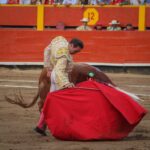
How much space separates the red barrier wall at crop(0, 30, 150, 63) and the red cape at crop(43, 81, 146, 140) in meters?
8.84

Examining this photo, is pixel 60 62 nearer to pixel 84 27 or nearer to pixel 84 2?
pixel 84 27

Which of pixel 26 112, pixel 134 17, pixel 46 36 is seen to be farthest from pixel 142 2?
pixel 26 112

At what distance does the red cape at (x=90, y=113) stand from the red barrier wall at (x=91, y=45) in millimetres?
8842

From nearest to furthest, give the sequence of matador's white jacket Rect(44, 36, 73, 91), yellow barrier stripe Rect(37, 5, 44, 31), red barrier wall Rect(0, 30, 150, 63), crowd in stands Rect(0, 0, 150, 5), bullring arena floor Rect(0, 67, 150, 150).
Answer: bullring arena floor Rect(0, 67, 150, 150)
matador's white jacket Rect(44, 36, 73, 91)
red barrier wall Rect(0, 30, 150, 63)
crowd in stands Rect(0, 0, 150, 5)
yellow barrier stripe Rect(37, 5, 44, 31)

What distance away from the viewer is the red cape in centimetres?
660

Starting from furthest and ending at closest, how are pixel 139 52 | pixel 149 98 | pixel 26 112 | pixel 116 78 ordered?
pixel 139 52 < pixel 116 78 < pixel 149 98 < pixel 26 112

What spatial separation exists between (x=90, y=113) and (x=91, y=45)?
9.19m

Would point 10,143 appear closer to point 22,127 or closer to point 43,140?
point 43,140

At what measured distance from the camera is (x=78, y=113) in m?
6.65

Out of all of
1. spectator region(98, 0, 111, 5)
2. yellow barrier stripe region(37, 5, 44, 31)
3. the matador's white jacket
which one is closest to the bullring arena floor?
the matador's white jacket

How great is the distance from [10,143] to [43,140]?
40cm

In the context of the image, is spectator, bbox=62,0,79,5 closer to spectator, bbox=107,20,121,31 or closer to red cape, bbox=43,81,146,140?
spectator, bbox=107,20,121,31

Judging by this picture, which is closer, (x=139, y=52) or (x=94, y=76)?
(x=94, y=76)

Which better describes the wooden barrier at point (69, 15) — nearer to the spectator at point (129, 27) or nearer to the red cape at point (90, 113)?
the spectator at point (129, 27)
